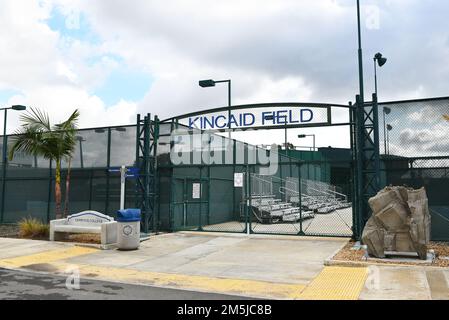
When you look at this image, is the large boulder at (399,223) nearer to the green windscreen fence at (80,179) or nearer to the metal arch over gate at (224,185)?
the metal arch over gate at (224,185)

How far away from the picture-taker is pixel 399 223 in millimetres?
9852

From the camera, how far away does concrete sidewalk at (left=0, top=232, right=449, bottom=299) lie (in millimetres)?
7191

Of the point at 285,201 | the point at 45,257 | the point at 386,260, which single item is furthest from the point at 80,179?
the point at 386,260

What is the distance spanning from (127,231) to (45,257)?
2.25 m

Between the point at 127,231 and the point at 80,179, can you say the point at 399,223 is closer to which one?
the point at 127,231

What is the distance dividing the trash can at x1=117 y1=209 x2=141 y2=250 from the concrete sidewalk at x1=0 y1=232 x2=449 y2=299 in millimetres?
316

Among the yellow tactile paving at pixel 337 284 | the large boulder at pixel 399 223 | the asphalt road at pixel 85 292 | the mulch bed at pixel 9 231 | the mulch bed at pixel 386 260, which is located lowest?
the asphalt road at pixel 85 292

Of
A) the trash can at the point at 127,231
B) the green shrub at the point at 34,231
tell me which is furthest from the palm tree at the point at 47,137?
the trash can at the point at 127,231

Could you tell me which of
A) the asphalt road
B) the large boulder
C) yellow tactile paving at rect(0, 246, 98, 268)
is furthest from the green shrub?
the large boulder

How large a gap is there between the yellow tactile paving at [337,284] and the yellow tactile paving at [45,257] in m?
6.52

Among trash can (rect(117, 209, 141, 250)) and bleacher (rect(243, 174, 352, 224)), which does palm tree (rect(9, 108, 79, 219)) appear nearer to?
trash can (rect(117, 209, 141, 250))

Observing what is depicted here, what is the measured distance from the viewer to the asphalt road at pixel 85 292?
677cm
